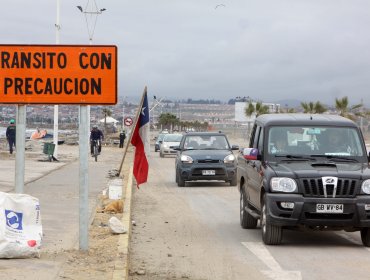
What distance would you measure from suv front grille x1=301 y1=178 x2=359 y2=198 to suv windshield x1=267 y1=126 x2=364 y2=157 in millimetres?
1136

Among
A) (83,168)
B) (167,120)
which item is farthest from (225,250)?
(167,120)

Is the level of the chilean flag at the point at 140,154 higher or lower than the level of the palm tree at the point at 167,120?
higher

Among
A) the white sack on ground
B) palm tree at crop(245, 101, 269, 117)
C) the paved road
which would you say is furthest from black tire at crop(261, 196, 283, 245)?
palm tree at crop(245, 101, 269, 117)

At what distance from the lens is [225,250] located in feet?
36.3

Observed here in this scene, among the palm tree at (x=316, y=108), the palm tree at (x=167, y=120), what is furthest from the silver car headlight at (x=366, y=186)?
the palm tree at (x=167, y=120)

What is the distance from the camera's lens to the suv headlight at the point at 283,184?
431 inches

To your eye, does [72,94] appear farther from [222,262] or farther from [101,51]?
[222,262]

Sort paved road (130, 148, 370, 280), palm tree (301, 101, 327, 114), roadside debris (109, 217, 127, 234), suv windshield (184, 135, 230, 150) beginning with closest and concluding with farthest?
paved road (130, 148, 370, 280), roadside debris (109, 217, 127, 234), suv windshield (184, 135, 230, 150), palm tree (301, 101, 327, 114)

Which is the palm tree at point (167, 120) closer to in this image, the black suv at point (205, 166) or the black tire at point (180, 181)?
the black suv at point (205, 166)

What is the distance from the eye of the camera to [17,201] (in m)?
9.24

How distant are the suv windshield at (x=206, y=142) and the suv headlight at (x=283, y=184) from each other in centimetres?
1348

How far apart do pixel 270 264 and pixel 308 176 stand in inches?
66.9

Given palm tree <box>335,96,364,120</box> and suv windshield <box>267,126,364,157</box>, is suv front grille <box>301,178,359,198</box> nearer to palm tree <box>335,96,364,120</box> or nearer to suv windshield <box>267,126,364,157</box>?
suv windshield <box>267,126,364,157</box>

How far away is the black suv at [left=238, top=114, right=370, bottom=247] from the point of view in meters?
10.9
